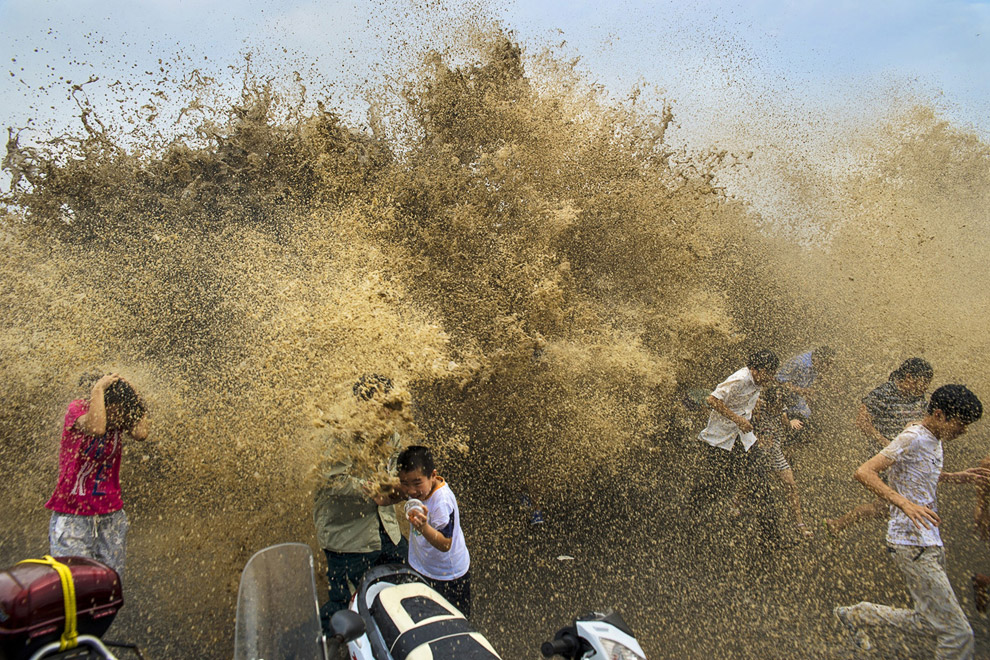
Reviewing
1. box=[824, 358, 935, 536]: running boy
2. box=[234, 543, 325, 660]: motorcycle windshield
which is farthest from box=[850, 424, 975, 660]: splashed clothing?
box=[234, 543, 325, 660]: motorcycle windshield

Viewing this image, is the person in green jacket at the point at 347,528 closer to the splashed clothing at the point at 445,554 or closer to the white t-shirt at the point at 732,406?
the splashed clothing at the point at 445,554

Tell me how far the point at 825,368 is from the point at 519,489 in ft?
9.13

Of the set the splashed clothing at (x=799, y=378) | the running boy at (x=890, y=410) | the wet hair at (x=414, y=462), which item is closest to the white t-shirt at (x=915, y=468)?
the running boy at (x=890, y=410)

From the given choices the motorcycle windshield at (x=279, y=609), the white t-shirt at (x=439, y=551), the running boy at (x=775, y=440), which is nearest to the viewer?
the motorcycle windshield at (x=279, y=609)

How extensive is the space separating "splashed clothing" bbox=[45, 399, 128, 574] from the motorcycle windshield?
1177 millimetres

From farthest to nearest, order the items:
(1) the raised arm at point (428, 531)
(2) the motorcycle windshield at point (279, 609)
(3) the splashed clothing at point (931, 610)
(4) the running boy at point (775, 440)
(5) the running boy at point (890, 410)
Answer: (4) the running boy at point (775, 440), (5) the running boy at point (890, 410), (3) the splashed clothing at point (931, 610), (1) the raised arm at point (428, 531), (2) the motorcycle windshield at point (279, 609)

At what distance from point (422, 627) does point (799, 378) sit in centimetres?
381

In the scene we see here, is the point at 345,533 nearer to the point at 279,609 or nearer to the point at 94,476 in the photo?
the point at 279,609

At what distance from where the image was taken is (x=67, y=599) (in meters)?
1.55

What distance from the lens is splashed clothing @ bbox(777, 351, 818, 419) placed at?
4.70 meters

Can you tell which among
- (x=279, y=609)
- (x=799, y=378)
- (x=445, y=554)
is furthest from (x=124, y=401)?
(x=799, y=378)

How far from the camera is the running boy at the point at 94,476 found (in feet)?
9.20

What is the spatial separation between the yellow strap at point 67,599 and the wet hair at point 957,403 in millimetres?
3707

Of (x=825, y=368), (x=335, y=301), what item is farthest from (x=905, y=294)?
(x=335, y=301)
